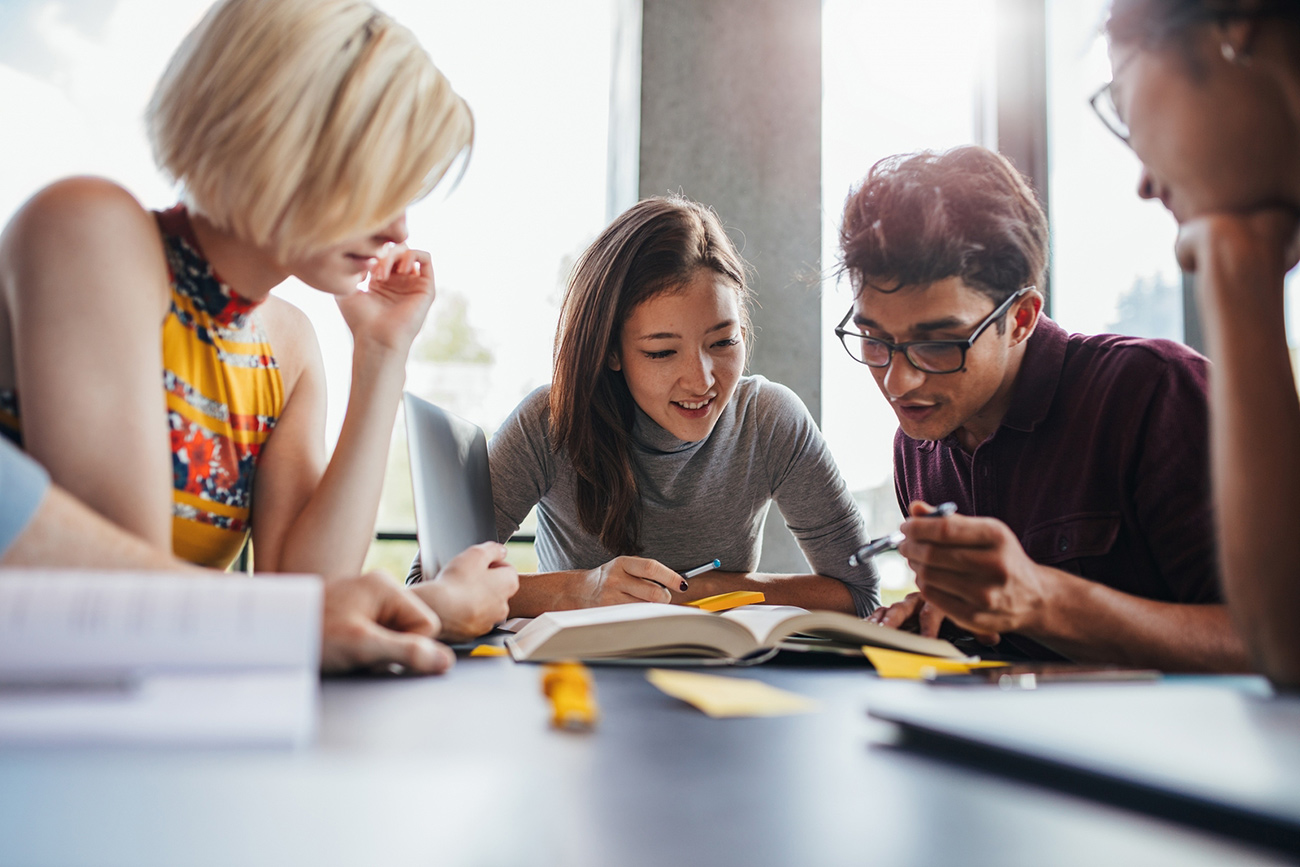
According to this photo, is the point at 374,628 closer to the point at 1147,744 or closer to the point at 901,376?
the point at 1147,744

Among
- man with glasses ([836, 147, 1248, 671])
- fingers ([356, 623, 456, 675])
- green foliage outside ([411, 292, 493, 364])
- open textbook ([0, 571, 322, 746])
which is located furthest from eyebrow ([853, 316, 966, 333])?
green foliage outside ([411, 292, 493, 364])

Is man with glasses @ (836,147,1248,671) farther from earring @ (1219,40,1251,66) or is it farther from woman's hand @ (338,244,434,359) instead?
woman's hand @ (338,244,434,359)

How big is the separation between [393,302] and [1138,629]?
3.74 ft

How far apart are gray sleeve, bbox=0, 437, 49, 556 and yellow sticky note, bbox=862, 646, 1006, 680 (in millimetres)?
728

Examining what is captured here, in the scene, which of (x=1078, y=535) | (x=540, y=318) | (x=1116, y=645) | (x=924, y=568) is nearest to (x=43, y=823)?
(x=924, y=568)

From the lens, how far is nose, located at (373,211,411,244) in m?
1.09

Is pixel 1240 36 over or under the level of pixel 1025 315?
over

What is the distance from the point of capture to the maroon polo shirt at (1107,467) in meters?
1.13

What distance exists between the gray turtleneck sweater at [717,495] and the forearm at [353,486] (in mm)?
487

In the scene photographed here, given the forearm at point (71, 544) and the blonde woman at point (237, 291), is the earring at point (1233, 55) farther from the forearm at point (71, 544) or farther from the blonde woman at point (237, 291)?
the forearm at point (71, 544)

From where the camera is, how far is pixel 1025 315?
1.38m

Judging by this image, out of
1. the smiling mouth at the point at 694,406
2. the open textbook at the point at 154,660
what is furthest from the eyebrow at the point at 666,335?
the open textbook at the point at 154,660

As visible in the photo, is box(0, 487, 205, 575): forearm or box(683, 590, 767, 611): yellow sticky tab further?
box(683, 590, 767, 611): yellow sticky tab

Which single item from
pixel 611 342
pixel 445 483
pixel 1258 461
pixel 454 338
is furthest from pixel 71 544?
pixel 454 338
